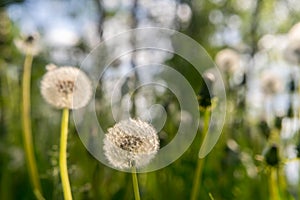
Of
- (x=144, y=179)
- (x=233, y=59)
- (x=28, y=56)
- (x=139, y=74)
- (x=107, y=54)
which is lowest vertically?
(x=144, y=179)

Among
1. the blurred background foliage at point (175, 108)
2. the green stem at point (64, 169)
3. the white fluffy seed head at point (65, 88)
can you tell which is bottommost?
the green stem at point (64, 169)

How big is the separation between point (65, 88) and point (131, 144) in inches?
11.7

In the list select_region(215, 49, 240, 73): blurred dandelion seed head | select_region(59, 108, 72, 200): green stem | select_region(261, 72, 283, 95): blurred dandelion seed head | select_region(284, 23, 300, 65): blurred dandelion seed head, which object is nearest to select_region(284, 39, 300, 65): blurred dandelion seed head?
select_region(284, 23, 300, 65): blurred dandelion seed head

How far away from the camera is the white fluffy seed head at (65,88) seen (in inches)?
41.7

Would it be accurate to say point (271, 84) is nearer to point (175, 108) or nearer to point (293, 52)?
point (175, 108)

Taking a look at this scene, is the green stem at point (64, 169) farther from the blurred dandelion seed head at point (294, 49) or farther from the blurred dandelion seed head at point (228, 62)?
the blurred dandelion seed head at point (228, 62)

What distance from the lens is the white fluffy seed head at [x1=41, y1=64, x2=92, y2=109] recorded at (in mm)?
1059

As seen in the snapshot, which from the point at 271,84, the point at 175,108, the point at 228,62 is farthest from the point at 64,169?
the point at 228,62

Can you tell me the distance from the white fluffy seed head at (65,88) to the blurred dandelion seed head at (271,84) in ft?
4.31

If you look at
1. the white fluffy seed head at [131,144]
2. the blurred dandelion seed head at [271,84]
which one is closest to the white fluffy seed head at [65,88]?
the white fluffy seed head at [131,144]

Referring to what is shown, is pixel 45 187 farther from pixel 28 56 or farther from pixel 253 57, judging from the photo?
pixel 253 57

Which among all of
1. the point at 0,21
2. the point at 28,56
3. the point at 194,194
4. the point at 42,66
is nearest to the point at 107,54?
the point at 0,21

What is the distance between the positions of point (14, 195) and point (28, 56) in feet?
1.69

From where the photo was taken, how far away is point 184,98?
6.44 feet
